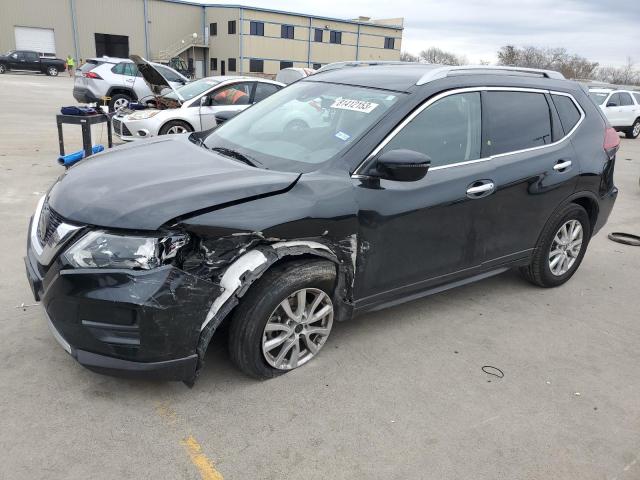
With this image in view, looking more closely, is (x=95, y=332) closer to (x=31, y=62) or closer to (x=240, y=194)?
(x=240, y=194)

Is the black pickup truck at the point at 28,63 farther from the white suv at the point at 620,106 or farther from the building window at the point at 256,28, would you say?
the white suv at the point at 620,106

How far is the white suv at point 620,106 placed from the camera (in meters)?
18.3

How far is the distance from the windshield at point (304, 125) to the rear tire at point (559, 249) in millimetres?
1952

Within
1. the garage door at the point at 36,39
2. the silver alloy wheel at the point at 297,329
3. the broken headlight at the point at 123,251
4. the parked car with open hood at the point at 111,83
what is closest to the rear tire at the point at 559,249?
the silver alloy wheel at the point at 297,329

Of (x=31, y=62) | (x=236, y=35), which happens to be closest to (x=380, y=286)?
(x=31, y=62)

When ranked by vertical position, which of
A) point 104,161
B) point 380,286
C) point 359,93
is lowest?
point 380,286

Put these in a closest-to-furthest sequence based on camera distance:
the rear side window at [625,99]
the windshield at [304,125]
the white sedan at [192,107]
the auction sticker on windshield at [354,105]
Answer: the windshield at [304,125], the auction sticker on windshield at [354,105], the white sedan at [192,107], the rear side window at [625,99]

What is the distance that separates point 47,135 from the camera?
37.9 feet

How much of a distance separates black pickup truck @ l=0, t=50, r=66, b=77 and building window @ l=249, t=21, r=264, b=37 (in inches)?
779

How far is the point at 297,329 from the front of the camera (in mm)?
3092

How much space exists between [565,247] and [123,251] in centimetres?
377

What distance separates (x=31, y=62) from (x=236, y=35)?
2062cm

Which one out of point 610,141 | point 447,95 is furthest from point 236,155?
point 610,141

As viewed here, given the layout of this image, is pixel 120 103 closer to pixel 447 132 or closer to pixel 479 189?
pixel 447 132
